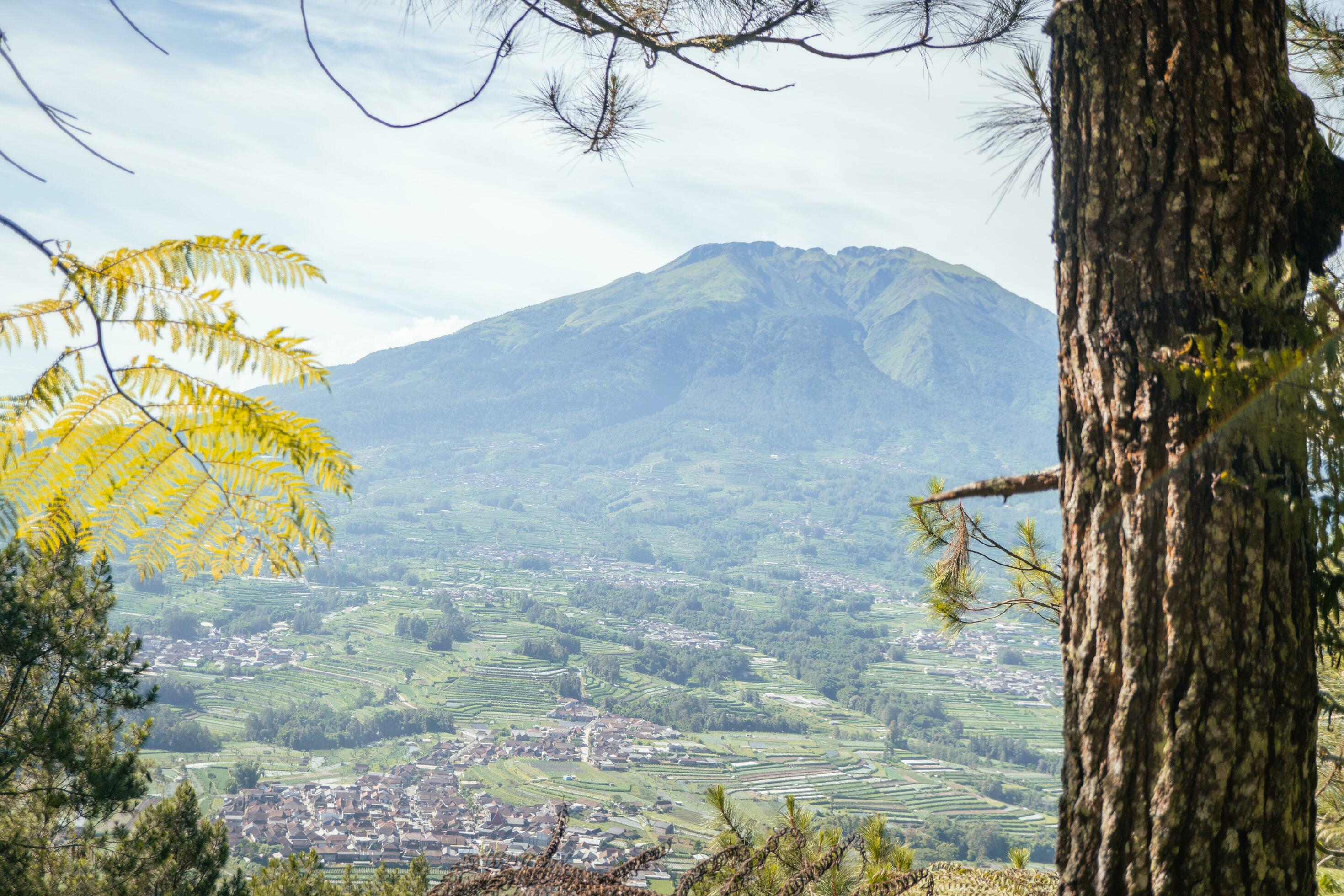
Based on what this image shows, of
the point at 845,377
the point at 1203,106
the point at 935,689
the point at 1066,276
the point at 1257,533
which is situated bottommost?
the point at 935,689

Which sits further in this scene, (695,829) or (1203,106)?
(695,829)

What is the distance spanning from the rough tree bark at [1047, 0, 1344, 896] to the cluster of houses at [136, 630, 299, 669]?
50439 mm

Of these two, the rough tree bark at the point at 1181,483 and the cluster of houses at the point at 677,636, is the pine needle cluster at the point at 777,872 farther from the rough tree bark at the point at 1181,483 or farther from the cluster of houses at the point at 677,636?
the cluster of houses at the point at 677,636

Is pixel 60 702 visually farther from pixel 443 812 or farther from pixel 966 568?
pixel 443 812

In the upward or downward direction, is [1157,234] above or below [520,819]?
above

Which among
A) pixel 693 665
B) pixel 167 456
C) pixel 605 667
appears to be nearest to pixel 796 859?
pixel 167 456

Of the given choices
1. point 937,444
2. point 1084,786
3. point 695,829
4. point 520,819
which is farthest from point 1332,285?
point 937,444

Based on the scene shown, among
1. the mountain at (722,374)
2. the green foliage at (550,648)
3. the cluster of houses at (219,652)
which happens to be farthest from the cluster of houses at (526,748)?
the mountain at (722,374)

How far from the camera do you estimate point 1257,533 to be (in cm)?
126

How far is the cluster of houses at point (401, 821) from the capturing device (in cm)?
2161

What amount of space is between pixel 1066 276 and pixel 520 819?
28.6 metres

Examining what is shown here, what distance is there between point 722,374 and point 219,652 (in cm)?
9560

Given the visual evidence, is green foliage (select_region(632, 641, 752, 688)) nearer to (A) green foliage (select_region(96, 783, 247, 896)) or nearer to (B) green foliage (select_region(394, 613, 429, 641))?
(B) green foliage (select_region(394, 613, 429, 641))

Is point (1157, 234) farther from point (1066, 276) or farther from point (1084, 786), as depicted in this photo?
point (1084, 786)
